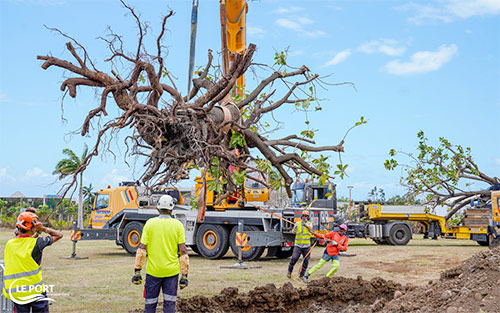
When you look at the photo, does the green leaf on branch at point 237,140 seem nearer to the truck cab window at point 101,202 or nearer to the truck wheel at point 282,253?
the truck wheel at point 282,253

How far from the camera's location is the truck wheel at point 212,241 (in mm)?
16750

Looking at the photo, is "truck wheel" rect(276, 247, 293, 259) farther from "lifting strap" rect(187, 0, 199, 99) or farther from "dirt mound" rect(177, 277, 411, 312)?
"lifting strap" rect(187, 0, 199, 99)

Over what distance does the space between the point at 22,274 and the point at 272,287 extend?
4763mm

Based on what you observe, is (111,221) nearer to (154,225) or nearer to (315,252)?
(315,252)

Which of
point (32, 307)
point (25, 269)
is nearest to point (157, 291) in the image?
point (32, 307)

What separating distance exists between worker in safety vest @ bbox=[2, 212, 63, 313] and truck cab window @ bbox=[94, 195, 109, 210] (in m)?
15.0

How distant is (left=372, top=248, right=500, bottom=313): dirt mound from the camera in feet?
20.3

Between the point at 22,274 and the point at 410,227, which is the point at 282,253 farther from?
the point at 22,274

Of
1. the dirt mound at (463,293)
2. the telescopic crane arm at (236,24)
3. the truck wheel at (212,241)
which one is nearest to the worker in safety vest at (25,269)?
the dirt mound at (463,293)

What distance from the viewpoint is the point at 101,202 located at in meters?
20.8

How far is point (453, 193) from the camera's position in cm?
2108

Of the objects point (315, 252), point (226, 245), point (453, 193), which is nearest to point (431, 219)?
point (453, 193)

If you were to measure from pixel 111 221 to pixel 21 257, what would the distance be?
13.6 m

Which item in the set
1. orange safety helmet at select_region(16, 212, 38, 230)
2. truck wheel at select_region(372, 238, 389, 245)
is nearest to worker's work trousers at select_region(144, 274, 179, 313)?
orange safety helmet at select_region(16, 212, 38, 230)
